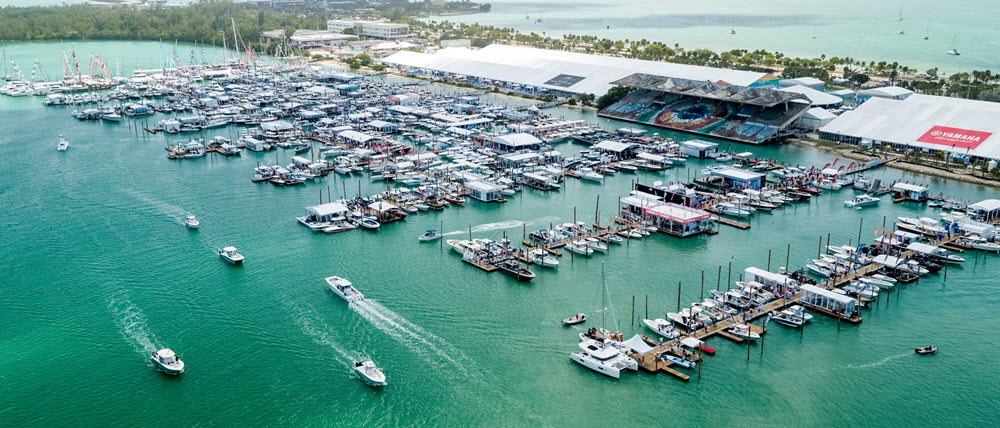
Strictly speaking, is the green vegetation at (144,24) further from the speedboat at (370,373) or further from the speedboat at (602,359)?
the speedboat at (602,359)

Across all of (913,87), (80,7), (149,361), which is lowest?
(149,361)

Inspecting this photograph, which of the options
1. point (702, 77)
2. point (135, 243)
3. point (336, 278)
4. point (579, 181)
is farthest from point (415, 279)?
point (702, 77)

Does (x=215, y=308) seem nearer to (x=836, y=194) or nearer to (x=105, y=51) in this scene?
(x=836, y=194)

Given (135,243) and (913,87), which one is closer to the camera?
(135,243)

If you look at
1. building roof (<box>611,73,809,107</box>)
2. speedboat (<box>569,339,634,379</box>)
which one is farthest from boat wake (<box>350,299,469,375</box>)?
building roof (<box>611,73,809,107</box>)

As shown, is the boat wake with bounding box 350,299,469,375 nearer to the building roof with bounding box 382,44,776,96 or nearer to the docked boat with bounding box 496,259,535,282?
the docked boat with bounding box 496,259,535,282

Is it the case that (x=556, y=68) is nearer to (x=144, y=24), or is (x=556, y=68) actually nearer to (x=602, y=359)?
(x=602, y=359)
